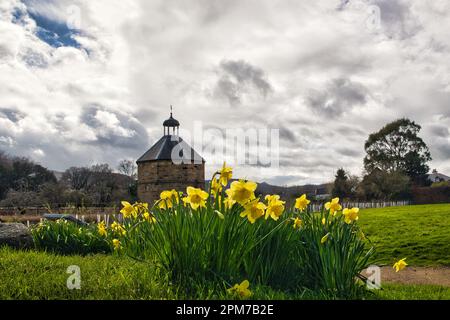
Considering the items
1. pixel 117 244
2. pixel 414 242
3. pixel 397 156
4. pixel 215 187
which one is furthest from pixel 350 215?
pixel 397 156

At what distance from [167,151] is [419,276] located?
3275 cm

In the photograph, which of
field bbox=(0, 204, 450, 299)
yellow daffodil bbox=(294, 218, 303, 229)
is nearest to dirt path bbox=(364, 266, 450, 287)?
field bbox=(0, 204, 450, 299)

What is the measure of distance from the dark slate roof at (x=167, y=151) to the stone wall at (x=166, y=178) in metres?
0.53

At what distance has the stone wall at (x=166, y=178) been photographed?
39.3 m

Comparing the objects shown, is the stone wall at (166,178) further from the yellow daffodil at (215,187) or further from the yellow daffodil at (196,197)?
the yellow daffodil at (196,197)

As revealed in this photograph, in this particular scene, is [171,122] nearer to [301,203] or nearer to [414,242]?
[414,242]

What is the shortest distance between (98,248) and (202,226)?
14.0ft

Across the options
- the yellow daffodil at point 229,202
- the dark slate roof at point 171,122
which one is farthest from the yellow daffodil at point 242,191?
the dark slate roof at point 171,122

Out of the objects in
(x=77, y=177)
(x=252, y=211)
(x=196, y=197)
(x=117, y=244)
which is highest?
(x=77, y=177)

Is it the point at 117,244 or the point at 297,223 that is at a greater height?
the point at 297,223

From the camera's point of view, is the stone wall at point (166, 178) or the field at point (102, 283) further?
the stone wall at point (166, 178)

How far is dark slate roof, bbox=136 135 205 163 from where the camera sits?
39.6m

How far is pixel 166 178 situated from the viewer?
129 ft
